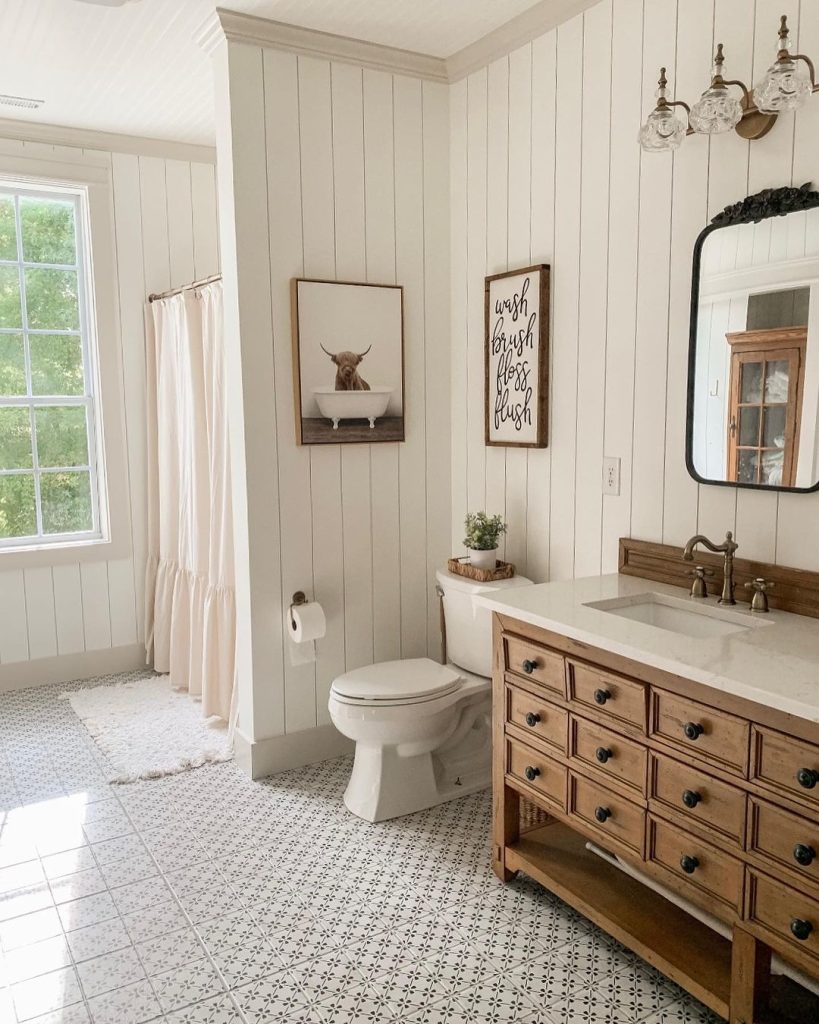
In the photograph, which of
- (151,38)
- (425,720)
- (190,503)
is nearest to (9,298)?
(190,503)

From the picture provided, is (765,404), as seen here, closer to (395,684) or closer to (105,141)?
(395,684)

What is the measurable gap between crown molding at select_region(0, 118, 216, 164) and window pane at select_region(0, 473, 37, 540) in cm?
155

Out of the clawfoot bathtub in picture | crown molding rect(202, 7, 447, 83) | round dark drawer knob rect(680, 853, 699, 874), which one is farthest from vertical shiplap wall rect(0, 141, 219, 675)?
round dark drawer knob rect(680, 853, 699, 874)

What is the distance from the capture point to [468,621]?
2924 mm

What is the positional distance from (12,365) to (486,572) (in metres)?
2.55

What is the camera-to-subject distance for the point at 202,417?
3627mm

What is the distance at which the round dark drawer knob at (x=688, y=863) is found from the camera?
1.77 m

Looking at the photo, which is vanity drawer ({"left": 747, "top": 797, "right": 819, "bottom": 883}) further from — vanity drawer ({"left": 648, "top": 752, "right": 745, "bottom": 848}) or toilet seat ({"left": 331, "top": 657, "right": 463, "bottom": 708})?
toilet seat ({"left": 331, "top": 657, "right": 463, "bottom": 708})

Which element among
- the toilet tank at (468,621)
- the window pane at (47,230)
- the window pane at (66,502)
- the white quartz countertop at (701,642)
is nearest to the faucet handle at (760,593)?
the white quartz countertop at (701,642)

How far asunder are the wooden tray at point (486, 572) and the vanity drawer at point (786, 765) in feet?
4.55

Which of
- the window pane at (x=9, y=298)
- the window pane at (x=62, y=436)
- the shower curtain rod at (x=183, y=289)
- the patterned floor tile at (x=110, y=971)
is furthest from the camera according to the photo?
the window pane at (x=62, y=436)

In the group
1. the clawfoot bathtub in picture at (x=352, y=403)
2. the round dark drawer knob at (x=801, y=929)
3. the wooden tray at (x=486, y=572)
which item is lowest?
the round dark drawer knob at (x=801, y=929)

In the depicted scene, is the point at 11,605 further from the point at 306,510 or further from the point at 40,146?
the point at 40,146

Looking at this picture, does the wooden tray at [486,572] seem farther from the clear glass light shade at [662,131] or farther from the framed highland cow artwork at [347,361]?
the clear glass light shade at [662,131]
